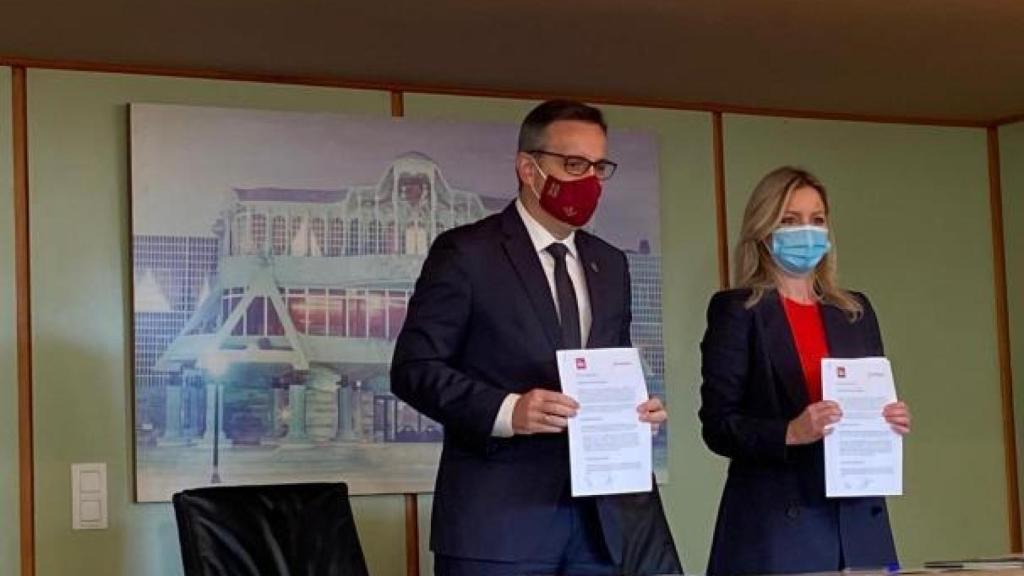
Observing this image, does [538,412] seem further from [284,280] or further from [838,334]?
[284,280]

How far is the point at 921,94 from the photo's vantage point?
488cm

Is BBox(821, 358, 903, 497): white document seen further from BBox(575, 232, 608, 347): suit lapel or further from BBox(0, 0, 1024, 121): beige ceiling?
BBox(0, 0, 1024, 121): beige ceiling

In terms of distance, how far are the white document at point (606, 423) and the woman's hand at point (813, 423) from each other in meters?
0.35

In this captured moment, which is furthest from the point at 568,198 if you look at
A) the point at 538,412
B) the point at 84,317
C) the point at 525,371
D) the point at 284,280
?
the point at 84,317

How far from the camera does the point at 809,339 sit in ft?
10.4

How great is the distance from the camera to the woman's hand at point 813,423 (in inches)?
118

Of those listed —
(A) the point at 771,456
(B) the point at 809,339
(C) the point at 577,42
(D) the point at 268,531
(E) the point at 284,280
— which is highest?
(C) the point at 577,42

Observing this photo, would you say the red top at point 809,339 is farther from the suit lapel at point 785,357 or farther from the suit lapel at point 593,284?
the suit lapel at point 593,284

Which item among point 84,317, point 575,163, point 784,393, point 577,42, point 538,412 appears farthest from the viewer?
point 84,317

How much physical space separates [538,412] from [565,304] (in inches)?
10.7

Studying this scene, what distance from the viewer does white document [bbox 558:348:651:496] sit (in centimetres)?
273

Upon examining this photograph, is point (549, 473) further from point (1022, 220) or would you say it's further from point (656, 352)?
point (1022, 220)

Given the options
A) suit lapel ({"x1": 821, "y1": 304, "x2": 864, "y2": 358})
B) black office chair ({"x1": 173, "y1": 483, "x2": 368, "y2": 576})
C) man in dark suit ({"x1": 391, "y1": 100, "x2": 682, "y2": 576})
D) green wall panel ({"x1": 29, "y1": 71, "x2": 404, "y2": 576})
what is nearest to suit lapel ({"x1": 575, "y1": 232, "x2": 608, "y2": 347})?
man in dark suit ({"x1": 391, "y1": 100, "x2": 682, "y2": 576})

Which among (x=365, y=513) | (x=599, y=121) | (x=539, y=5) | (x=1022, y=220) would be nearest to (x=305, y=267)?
(x=365, y=513)
